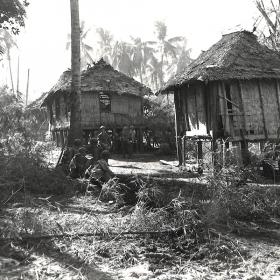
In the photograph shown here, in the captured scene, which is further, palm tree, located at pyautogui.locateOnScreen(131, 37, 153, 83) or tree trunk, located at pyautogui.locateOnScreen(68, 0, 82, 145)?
palm tree, located at pyautogui.locateOnScreen(131, 37, 153, 83)

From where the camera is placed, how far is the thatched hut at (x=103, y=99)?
70.3 ft

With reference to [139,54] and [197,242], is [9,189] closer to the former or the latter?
[197,242]

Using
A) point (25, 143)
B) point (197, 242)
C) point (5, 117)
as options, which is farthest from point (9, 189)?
point (197, 242)

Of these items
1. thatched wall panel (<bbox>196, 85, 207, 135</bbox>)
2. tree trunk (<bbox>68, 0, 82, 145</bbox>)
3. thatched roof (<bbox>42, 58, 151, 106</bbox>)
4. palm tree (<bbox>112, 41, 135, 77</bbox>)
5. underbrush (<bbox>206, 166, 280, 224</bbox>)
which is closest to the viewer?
underbrush (<bbox>206, 166, 280, 224</bbox>)

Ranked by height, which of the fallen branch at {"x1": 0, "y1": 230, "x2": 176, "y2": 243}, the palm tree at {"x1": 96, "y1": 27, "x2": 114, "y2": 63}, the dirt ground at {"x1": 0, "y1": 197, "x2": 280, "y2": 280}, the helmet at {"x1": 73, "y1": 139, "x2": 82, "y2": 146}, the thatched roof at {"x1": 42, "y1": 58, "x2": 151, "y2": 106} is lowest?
the dirt ground at {"x1": 0, "y1": 197, "x2": 280, "y2": 280}

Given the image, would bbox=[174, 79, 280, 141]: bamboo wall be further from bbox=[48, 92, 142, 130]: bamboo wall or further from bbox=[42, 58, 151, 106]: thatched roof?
bbox=[48, 92, 142, 130]: bamboo wall

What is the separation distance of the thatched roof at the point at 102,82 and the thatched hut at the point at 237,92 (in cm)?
818

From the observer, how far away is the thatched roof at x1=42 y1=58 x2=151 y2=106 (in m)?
21.2

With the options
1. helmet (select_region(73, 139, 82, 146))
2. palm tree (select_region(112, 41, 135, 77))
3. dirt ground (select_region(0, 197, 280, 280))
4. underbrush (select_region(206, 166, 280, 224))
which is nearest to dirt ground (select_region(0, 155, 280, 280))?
dirt ground (select_region(0, 197, 280, 280))

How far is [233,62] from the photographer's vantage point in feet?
41.4

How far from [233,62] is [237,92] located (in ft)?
3.50

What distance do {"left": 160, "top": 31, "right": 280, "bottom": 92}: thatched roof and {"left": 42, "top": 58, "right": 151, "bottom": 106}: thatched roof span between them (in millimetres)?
7125

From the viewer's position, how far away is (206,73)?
12141 mm

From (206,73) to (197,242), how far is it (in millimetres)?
7309
